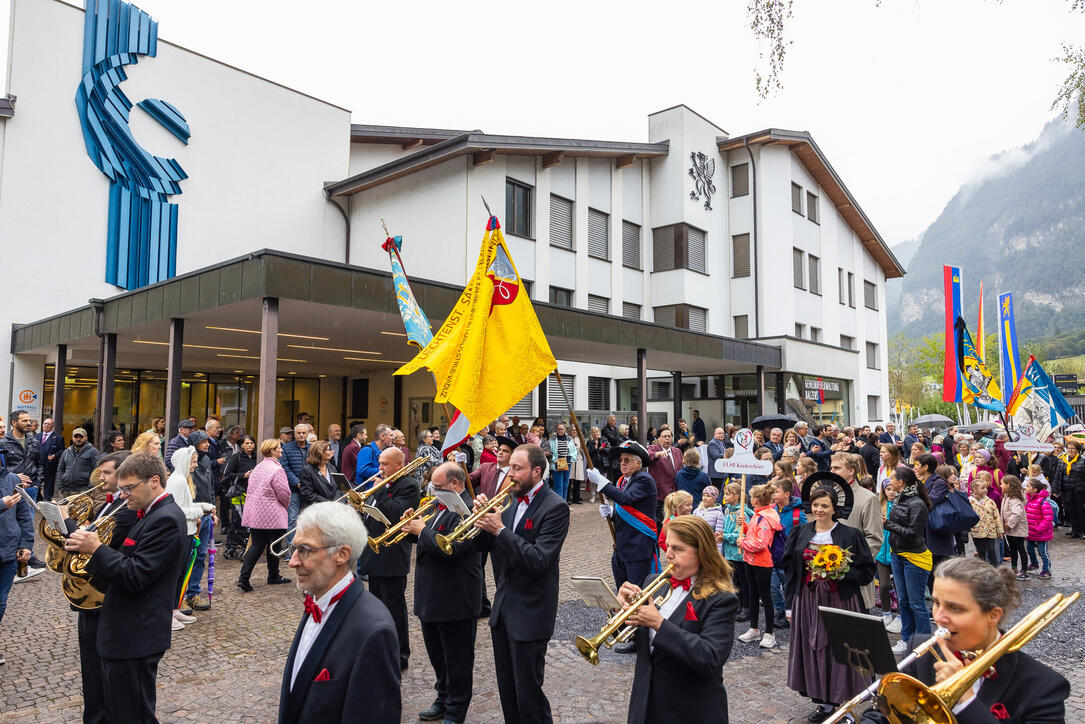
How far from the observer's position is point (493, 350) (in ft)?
22.5

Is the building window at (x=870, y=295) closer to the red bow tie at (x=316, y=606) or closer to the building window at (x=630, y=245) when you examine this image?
the building window at (x=630, y=245)

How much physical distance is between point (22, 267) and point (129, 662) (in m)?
21.0

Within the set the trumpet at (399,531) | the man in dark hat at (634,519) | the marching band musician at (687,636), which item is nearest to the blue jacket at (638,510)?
the man in dark hat at (634,519)

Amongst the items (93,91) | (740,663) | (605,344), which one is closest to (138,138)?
(93,91)

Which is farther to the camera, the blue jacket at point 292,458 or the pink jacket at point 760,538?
the blue jacket at point 292,458

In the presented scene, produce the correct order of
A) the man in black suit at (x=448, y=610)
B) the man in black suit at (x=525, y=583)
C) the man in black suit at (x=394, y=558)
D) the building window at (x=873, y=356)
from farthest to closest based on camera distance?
1. the building window at (x=873, y=356)
2. the man in black suit at (x=394, y=558)
3. the man in black suit at (x=448, y=610)
4. the man in black suit at (x=525, y=583)

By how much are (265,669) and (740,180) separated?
31.4m

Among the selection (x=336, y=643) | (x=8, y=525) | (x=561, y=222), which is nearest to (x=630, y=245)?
(x=561, y=222)

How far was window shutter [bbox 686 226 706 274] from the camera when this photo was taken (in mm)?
30219

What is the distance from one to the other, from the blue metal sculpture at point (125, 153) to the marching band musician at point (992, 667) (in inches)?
953

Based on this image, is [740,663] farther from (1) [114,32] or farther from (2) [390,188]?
(1) [114,32]

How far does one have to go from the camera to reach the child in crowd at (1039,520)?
34.1 ft

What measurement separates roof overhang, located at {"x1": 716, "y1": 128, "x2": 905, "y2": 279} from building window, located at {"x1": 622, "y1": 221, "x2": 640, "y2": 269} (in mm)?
6741

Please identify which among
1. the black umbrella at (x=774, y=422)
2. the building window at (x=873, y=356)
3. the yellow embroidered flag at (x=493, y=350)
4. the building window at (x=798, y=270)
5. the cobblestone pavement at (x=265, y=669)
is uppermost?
the building window at (x=798, y=270)
